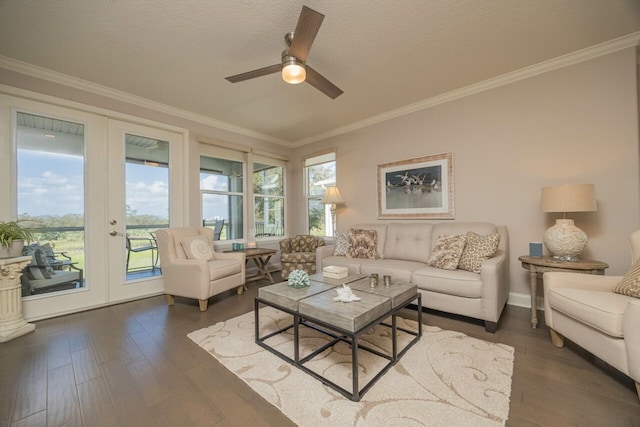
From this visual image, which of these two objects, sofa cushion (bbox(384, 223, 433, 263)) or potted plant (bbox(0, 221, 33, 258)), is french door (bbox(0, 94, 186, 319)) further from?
sofa cushion (bbox(384, 223, 433, 263))

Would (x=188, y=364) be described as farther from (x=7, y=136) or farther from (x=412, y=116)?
(x=412, y=116)

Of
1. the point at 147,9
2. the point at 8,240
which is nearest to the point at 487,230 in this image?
the point at 147,9

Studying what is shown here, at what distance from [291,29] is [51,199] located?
3143 mm

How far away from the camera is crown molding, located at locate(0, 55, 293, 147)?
2551mm

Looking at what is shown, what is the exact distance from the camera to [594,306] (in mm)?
1558

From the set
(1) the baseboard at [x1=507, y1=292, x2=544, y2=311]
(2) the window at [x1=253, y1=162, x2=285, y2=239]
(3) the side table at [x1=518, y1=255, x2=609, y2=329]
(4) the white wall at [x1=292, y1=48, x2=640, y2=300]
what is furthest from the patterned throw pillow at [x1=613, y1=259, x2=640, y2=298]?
(2) the window at [x1=253, y1=162, x2=285, y2=239]

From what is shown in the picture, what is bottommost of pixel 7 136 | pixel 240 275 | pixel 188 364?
pixel 188 364

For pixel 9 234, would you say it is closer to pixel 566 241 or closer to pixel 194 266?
pixel 194 266

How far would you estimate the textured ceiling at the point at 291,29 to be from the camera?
1917 mm

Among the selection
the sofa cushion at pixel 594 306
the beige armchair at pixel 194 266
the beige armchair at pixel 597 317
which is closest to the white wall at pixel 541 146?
the beige armchair at pixel 597 317

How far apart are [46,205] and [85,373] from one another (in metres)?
2.11

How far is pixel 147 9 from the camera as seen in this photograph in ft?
6.28

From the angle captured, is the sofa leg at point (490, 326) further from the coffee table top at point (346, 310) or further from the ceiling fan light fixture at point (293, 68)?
the ceiling fan light fixture at point (293, 68)

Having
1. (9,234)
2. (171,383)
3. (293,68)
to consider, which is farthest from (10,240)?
(293,68)
